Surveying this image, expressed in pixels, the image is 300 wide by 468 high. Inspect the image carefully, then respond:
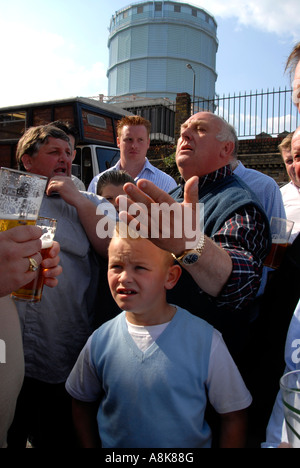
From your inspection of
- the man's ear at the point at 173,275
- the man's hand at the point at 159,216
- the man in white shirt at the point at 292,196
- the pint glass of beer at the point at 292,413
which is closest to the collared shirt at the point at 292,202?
the man in white shirt at the point at 292,196

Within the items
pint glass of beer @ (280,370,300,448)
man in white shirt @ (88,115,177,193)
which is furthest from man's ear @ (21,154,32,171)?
pint glass of beer @ (280,370,300,448)

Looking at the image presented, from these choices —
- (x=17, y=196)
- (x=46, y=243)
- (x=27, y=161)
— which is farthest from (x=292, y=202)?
(x=17, y=196)

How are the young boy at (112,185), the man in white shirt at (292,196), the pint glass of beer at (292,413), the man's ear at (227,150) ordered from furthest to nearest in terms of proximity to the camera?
1. the man in white shirt at (292,196)
2. the young boy at (112,185)
3. the man's ear at (227,150)
4. the pint glass of beer at (292,413)

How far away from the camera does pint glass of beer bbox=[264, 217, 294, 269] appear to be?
165cm

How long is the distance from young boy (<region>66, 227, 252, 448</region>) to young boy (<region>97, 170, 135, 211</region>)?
1.18 metres

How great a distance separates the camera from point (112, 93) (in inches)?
1599

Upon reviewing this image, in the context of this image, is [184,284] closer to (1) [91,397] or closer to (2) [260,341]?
(2) [260,341]

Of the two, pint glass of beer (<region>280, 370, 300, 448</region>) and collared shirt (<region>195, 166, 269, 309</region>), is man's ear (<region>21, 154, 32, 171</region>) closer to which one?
collared shirt (<region>195, 166, 269, 309</region>)

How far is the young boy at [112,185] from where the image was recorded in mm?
2771

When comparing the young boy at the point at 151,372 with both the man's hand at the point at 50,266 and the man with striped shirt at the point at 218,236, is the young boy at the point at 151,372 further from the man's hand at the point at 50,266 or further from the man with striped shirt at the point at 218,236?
the man's hand at the point at 50,266

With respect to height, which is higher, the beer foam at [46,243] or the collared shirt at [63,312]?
the beer foam at [46,243]

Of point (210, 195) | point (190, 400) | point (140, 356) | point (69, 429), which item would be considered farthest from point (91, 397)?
point (210, 195)

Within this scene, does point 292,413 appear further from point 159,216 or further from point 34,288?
point 34,288

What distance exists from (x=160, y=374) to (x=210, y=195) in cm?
86
